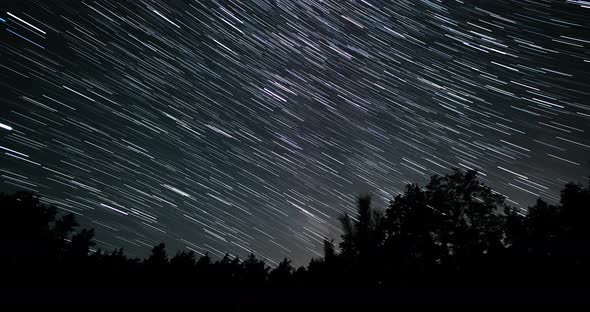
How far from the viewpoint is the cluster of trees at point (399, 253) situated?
6.59 meters

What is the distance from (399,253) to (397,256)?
0.30 m

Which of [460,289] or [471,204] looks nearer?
[460,289]

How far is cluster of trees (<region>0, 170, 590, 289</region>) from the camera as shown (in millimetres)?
6590

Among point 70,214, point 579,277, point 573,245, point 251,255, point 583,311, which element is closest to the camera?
point 583,311

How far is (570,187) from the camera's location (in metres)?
12.7

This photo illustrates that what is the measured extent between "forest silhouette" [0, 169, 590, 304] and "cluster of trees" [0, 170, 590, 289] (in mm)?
35

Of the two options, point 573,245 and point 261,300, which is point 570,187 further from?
point 261,300

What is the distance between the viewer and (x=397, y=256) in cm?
1137

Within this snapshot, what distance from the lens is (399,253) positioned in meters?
11.6

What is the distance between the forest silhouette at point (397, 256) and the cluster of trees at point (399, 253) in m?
0.03

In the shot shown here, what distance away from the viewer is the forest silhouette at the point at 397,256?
642cm

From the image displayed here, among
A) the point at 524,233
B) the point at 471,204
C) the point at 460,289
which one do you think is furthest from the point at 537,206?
the point at 460,289

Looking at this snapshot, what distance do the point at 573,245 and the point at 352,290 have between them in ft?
19.0

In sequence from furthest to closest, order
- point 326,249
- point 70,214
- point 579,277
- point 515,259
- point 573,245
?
point 70,214, point 326,249, point 573,245, point 515,259, point 579,277
